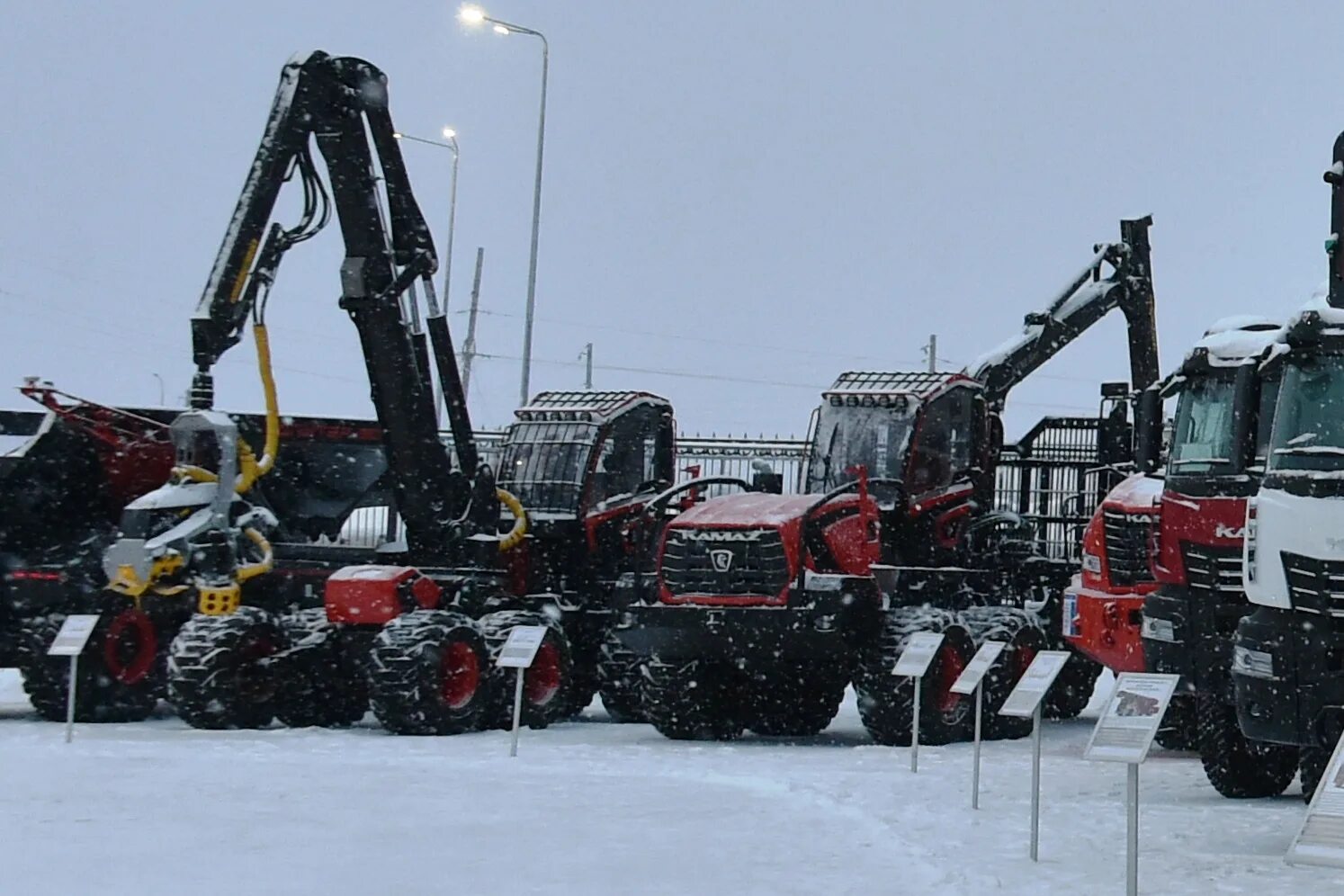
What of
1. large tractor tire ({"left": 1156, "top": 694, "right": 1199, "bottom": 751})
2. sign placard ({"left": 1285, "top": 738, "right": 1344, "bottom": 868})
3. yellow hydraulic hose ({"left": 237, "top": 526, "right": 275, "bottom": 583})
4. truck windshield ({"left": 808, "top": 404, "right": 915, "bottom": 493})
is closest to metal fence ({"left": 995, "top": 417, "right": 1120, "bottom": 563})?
truck windshield ({"left": 808, "top": 404, "right": 915, "bottom": 493})

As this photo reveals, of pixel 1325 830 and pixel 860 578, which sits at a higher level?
pixel 860 578

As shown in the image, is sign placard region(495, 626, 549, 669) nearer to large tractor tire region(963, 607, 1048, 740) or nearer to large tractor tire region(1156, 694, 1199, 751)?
large tractor tire region(963, 607, 1048, 740)

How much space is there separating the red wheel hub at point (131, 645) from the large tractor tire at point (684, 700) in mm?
5213

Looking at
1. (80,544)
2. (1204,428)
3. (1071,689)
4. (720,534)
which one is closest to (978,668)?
(1204,428)

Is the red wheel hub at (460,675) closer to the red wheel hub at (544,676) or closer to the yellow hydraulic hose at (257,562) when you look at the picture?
the red wheel hub at (544,676)

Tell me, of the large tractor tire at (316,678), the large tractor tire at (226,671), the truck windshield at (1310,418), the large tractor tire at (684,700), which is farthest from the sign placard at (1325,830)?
the large tractor tire at (316,678)

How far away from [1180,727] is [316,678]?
7.74 metres

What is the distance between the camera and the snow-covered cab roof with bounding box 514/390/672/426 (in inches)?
831

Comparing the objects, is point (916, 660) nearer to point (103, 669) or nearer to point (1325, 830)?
point (1325, 830)

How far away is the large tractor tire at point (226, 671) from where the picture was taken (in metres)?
18.3

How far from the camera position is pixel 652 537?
19.8m

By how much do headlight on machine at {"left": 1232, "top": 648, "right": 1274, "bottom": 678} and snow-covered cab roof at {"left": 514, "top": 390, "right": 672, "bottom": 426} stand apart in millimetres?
9723

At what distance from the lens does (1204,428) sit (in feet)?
48.8

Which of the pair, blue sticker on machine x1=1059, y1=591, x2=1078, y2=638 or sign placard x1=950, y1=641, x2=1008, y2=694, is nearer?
sign placard x1=950, y1=641, x2=1008, y2=694
